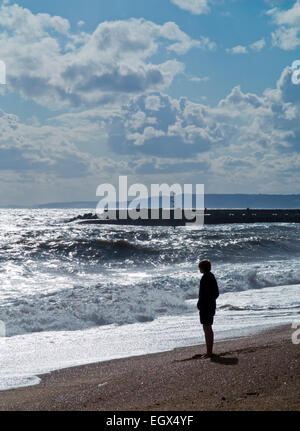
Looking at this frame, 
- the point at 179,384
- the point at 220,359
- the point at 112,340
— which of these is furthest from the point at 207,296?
the point at 112,340

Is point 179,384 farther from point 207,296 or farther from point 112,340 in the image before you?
point 112,340

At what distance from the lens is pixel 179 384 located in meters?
5.89

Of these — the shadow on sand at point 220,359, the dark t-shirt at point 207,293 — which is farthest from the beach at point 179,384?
the dark t-shirt at point 207,293

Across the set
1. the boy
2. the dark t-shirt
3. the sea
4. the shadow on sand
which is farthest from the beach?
the sea

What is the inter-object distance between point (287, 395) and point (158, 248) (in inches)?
1151

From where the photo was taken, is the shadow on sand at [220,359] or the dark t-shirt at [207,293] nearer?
the shadow on sand at [220,359]

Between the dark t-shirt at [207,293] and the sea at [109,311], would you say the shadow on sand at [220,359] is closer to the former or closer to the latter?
the dark t-shirt at [207,293]

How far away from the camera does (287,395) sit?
16.2 feet

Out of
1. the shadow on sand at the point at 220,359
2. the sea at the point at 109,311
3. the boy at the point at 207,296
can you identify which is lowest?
the sea at the point at 109,311

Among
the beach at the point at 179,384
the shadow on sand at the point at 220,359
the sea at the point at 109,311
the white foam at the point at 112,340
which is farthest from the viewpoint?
the sea at the point at 109,311

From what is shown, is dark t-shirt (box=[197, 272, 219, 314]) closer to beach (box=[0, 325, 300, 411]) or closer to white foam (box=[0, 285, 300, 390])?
beach (box=[0, 325, 300, 411])

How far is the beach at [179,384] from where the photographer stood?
5027mm

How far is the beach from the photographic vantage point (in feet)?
16.5
